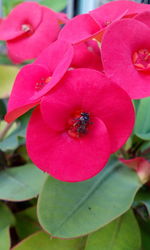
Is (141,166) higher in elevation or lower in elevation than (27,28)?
lower

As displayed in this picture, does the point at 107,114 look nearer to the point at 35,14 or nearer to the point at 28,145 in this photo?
the point at 28,145

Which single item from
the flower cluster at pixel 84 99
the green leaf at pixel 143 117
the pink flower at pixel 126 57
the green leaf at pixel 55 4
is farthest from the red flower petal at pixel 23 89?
the green leaf at pixel 55 4

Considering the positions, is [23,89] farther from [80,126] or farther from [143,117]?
[143,117]

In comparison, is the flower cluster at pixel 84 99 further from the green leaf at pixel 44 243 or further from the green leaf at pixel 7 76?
the green leaf at pixel 7 76

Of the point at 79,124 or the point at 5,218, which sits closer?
the point at 79,124

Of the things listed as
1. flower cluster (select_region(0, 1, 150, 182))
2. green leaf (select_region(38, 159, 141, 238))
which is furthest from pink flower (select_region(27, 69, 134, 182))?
green leaf (select_region(38, 159, 141, 238))

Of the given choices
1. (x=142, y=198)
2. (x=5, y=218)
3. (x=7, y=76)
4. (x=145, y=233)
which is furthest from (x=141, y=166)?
(x=7, y=76)

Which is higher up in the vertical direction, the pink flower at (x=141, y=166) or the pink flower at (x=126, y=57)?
the pink flower at (x=126, y=57)

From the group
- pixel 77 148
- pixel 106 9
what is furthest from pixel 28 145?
pixel 106 9
